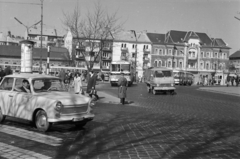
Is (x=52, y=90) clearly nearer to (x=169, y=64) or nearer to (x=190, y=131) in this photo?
(x=190, y=131)

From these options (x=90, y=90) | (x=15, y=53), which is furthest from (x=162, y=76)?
(x=15, y=53)

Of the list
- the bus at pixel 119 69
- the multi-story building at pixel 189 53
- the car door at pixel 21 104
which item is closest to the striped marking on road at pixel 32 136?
the car door at pixel 21 104

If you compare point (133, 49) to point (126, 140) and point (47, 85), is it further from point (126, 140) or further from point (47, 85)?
point (126, 140)

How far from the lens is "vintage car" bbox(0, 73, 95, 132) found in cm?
796

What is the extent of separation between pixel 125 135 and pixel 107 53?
80.3 metres

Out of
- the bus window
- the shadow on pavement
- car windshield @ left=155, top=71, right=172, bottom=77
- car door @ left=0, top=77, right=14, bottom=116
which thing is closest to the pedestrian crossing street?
the shadow on pavement

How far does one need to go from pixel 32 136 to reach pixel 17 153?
5.43 feet

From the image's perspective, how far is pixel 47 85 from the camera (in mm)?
9148

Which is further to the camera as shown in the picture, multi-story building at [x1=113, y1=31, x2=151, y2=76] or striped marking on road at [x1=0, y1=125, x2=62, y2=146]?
multi-story building at [x1=113, y1=31, x2=151, y2=76]

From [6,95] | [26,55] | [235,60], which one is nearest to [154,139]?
[6,95]

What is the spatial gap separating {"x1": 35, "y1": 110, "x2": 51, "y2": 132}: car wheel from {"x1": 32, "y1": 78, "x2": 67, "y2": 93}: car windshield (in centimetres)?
84

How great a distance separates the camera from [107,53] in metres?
87.5

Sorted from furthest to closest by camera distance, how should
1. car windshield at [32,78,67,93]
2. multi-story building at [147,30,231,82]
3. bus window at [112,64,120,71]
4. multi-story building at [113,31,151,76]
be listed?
multi-story building at [147,30,231,82]
multi-story building at [113,31,151,76]
bus window at [112,64,120,71]
car windshield at [32,78,67,93]

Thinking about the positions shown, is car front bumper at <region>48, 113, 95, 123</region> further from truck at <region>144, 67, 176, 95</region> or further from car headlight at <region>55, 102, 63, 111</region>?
truck at <region>144, 67, 176, 95</region>
